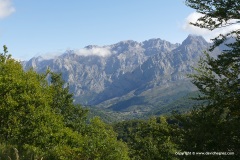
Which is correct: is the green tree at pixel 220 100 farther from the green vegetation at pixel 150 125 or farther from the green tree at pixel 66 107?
the green tree at pixel 66 107

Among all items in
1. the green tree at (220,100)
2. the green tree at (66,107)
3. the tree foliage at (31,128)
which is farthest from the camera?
the green tree at (66,107)

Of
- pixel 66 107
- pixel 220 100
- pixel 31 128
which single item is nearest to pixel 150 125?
pixel 31 128

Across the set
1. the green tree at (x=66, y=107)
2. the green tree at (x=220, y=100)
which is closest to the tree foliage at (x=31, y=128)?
the green tree at (x=220, y=100)

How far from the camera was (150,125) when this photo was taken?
33.2 metres

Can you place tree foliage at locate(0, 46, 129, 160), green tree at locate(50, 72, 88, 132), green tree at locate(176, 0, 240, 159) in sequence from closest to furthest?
1. green tree at locate(176, 0, 240, 159)
2. tree foliage at locate(0, 46, 129, 160)
3. green tree at locate(50, 72, 88, 132)

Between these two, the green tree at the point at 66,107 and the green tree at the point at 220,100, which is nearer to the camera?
the green tree at the point at 220,100

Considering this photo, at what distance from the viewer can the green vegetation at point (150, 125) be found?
15406 millimetres

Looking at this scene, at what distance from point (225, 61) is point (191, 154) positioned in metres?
6.10

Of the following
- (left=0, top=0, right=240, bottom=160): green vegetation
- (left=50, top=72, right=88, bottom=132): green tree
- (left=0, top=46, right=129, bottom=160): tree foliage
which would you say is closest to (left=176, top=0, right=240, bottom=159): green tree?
(left=0, top=0, right=240, bottom=160): green vegetation

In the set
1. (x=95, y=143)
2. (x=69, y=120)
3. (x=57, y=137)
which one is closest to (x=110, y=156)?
(x=95, y=143)

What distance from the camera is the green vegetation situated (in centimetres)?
1541

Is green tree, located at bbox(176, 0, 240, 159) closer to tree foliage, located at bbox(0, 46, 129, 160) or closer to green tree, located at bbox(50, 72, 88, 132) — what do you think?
tree foliage, located at bbox(0, 46, 129, 160)

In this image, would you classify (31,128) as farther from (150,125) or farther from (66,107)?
(66,107)

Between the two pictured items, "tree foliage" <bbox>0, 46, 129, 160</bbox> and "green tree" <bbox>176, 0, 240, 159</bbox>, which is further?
"tree foliage" <bbox>0, 46, 129, 160</bbox>
